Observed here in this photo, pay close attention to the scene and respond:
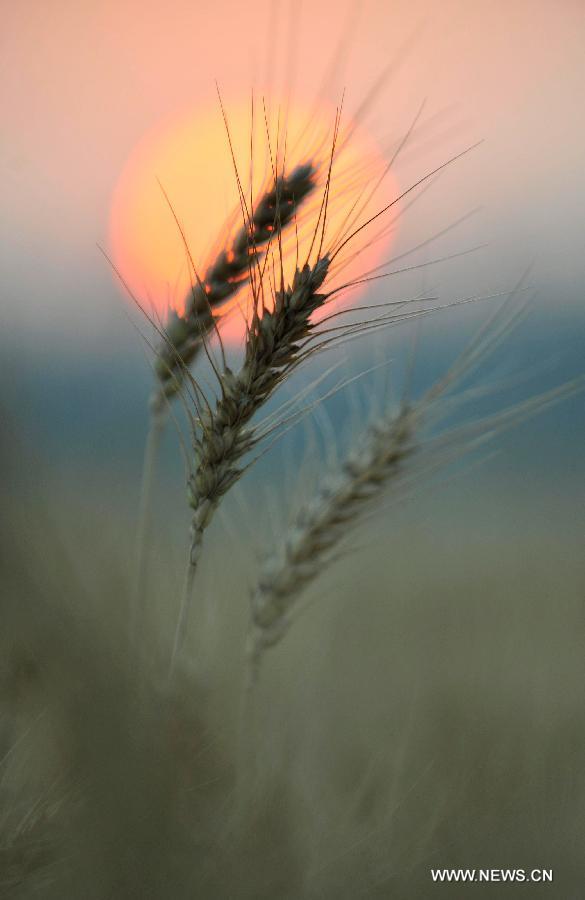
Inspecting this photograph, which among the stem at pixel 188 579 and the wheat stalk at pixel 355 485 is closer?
the stem at pixel 188 579

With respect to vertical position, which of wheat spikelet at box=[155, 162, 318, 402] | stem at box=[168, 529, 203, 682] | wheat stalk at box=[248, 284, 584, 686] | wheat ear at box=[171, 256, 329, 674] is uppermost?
wheat spikelet at box=[155, 162, 318, 402]

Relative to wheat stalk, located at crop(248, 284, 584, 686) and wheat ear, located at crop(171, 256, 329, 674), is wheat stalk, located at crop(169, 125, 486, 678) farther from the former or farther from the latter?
wheat stalk, located at crop(248, 284, 584, 686)

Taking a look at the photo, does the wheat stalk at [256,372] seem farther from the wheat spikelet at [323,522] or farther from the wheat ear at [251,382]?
the wheat spikelet at [323,522]

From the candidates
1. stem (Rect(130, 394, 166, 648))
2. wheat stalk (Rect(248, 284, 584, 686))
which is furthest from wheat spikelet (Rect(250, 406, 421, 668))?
stem (Rect(130, 394, 166, 648))

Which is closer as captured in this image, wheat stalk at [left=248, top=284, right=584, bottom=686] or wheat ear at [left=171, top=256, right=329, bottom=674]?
wheat ear at [left=171, top=256, right=329, bottom=674]

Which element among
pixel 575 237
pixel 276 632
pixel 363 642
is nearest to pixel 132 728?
pixel 276 632

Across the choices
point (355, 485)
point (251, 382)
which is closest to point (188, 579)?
point (251, 382)

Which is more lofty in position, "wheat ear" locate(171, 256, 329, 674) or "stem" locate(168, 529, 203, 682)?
"wheat ear" locate(171, 256, 329, 674)

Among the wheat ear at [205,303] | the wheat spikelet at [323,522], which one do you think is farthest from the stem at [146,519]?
the wheat spikelet at [323,522]

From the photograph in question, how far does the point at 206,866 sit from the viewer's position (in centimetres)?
53

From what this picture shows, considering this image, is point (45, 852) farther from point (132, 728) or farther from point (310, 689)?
point (310, 689)

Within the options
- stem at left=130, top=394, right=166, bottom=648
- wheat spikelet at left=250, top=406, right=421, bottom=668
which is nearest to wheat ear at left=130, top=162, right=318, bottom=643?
stem at left=130, top=394, right=166, bottom=648

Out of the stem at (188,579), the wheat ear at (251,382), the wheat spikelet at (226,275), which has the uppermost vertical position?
the wheat spikelet at (226,275)

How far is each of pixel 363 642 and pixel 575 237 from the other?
3.25 feet
